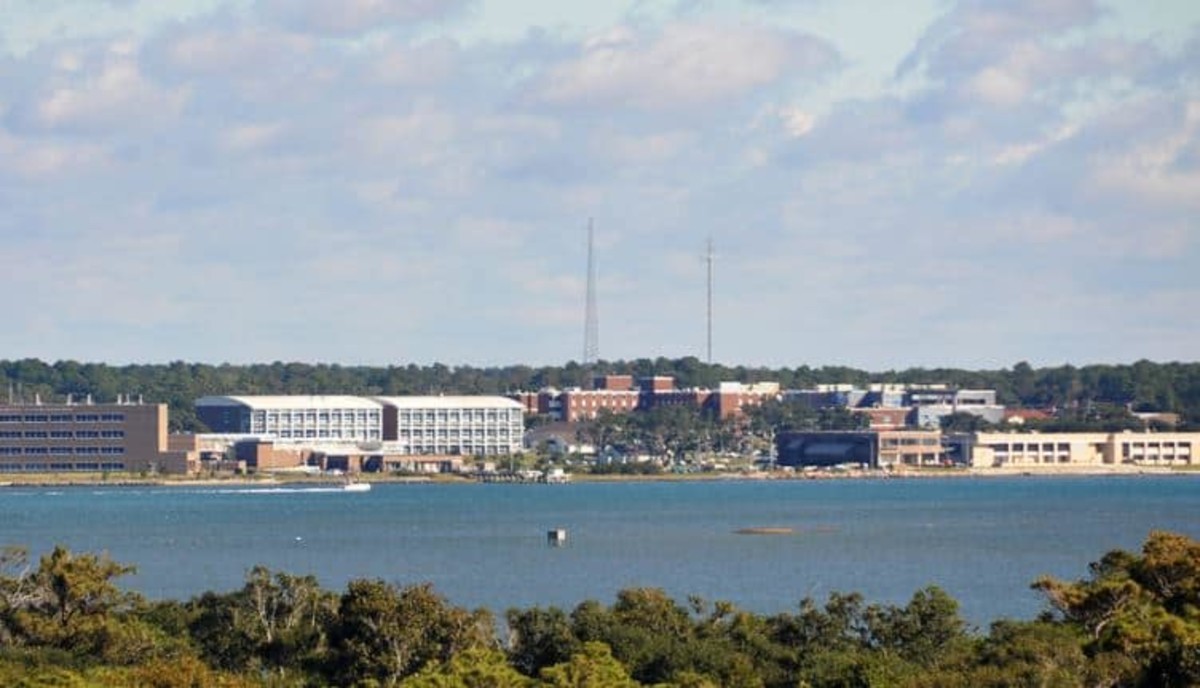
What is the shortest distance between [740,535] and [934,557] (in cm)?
2352

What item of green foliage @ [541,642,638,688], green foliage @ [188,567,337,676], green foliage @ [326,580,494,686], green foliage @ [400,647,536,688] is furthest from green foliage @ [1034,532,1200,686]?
green foliage @ [188,567,337,676]

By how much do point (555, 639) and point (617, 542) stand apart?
77291mm

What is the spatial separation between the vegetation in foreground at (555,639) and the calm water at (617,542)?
24104 millimetres

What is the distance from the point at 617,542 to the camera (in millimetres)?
127125

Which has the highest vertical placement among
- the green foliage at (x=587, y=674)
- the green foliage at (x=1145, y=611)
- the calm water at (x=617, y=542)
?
the green foliage at (x=1145, y=611)

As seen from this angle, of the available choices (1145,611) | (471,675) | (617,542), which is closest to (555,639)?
(471,675)

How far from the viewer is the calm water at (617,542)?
9244cm

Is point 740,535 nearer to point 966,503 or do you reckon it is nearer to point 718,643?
point 966,503

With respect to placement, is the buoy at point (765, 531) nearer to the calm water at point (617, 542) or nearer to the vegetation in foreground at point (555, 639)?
the calm water at point (617, 542)

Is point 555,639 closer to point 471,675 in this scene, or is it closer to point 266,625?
point 266,625

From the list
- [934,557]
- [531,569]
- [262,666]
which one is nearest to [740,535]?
[934,557]

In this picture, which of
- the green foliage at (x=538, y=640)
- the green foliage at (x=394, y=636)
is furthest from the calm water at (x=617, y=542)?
the green foliage at (x=394, y=636)

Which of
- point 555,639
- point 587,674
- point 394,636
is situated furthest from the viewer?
point 555,639

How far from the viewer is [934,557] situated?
111 metres
